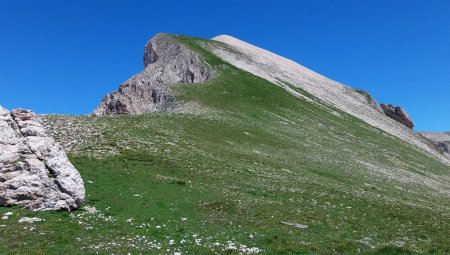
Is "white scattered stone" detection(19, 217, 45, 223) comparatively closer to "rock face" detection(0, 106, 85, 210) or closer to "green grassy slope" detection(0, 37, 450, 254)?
"green grassy slope" detection(0, 37, 450, 254)

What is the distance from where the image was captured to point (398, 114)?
141m

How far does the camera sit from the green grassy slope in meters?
22.1

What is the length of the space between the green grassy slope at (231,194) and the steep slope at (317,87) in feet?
121

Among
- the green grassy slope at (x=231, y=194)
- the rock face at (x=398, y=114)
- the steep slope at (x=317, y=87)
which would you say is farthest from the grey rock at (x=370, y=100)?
the green grassy slope at (x=231, y=194)

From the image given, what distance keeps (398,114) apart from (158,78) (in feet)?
290

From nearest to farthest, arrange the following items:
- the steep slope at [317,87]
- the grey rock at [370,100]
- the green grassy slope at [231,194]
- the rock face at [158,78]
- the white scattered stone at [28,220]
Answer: the green grassy slope at [231,194] < the white scattered stone at [28,220] < the rock face at [158,78] < the steep slope at [317,87] < the grey rock at [370,100]

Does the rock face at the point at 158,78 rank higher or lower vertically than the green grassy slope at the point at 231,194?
higher

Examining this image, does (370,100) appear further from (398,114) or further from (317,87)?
(317,87)

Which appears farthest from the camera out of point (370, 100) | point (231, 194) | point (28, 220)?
point (370, 100)

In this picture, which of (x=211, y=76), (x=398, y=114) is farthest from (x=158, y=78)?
(x=398, y=114)

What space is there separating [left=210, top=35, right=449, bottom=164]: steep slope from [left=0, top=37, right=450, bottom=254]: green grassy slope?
3686 centimetres

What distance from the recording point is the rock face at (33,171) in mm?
24641

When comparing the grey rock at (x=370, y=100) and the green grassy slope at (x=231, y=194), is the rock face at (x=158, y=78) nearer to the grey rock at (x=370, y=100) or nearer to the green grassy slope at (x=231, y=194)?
the green grassy slope at (x=231, y=194)

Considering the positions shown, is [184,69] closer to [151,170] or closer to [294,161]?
[294,161]
